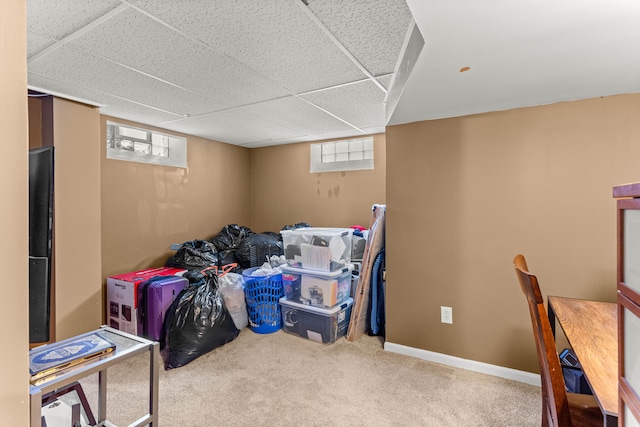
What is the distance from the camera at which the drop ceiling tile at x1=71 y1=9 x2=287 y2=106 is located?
1.52 meters

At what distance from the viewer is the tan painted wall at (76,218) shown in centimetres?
244

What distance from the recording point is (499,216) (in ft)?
7.29

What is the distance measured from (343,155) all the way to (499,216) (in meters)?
2.28

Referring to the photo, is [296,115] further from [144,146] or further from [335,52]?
[144,146]

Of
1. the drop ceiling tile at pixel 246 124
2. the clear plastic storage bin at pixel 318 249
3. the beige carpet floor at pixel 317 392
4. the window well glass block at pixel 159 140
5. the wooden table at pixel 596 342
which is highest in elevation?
the drop ceiling tile at pixel 246 124

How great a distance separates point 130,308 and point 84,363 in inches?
77.2

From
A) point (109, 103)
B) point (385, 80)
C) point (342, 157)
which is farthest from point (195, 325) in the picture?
point (342, 157)

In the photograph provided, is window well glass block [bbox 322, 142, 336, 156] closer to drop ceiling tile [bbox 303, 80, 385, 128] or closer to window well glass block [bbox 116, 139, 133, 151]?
drop ceiling tile [bbox 303, 80, 385, 128]

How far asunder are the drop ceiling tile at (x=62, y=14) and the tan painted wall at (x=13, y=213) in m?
0.78

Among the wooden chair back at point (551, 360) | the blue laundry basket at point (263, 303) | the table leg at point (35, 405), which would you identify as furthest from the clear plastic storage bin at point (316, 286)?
the table leg at point (35, 405)

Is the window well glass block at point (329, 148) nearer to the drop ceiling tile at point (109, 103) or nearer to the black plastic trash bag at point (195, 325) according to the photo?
the drop ceiling tile at point (109, 103)

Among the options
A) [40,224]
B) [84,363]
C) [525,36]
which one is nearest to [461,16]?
[525,36]

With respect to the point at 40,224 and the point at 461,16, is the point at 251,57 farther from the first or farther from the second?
the point at 40,224

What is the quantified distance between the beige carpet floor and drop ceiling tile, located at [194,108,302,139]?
2.17 m
